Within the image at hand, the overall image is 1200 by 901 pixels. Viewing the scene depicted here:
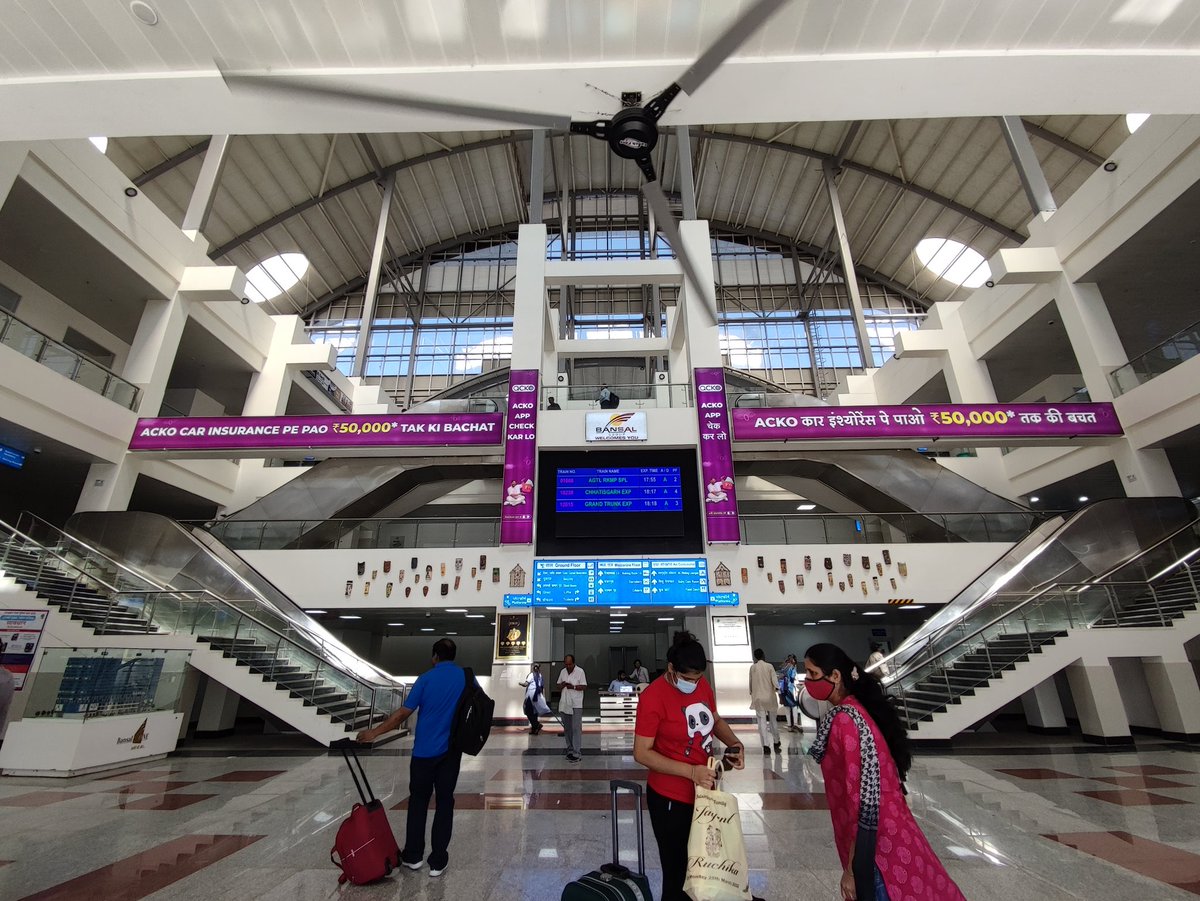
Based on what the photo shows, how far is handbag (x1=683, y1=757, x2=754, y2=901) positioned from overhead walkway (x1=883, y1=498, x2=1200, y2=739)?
8637 millimetres

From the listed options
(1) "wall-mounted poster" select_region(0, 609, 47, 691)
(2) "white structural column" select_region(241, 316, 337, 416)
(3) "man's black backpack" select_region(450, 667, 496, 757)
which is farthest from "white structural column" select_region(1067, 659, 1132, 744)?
(2) "white structural column" select_region(241, 316, 337, 416)

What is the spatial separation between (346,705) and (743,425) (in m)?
11.2

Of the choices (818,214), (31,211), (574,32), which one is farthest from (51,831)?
(818,214)

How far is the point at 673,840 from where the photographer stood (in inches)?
108

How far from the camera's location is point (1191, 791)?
20.2 feet

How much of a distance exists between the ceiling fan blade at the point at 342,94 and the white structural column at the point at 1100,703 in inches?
464

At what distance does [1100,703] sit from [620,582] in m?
9.07

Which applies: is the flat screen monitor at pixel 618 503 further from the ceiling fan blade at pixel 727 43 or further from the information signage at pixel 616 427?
the ceiling fan blade at pixel 727 43

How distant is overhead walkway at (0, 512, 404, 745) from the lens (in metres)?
9.89

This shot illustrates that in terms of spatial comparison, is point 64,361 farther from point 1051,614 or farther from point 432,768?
point 1051,614


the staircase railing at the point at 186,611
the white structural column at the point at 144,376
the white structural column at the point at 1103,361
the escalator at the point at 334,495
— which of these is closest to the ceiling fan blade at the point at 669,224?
the staircase railing at the point at 186,611

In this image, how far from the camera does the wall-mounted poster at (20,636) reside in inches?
323

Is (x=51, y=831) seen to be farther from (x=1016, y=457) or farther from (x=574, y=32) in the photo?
(x=1016, y=457)

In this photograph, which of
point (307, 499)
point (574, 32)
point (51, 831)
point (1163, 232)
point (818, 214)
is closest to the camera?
point (574, 32)
